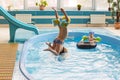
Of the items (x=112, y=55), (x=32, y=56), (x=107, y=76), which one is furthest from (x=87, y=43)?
(x=107, y=76)

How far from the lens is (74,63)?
612 centimetres

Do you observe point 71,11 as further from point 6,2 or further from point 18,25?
point 18,25

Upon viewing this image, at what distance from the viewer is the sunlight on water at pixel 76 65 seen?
508 centimetres

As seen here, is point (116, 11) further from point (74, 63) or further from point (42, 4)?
point (74, 63)

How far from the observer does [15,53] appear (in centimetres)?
683

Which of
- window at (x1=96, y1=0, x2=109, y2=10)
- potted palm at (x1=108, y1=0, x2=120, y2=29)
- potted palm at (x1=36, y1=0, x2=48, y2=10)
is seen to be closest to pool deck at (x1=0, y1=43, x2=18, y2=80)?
potted palm at (x1=36, y1=0, x2=48, y2=10)

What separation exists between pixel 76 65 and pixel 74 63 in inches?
7.1

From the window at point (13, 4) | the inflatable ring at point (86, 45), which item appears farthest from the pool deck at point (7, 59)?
the window at point (13, 4)

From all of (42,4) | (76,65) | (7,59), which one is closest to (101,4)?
(42,4)

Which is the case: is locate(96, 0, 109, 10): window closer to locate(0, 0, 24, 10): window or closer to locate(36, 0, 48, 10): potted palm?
locate(36, 0, 48, 10): potted palm

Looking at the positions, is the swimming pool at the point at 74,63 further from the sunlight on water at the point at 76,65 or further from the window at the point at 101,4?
the window at the point at 101,4

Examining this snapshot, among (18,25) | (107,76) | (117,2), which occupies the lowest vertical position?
(107,76)

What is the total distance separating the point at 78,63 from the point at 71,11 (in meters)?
6.59

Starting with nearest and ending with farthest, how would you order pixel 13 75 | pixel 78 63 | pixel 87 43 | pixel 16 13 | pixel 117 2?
pixel 13 75 < pixel 78 63 < pixel 87 43 < pixel 117 2 < pixel 16 13
